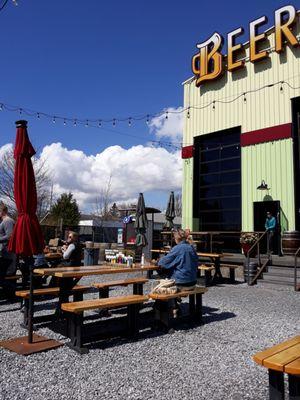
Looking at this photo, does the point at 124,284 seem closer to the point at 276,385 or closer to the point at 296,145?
the point at 276,385

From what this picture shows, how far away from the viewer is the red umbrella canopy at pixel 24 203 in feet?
16.9

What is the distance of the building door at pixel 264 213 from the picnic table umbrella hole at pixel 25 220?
11.3 meters

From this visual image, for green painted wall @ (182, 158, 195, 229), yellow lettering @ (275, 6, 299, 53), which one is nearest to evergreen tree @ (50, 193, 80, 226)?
green painted wall @ (182, 158, 195, 229)

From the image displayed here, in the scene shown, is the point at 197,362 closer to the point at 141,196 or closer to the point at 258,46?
the point at 141,196

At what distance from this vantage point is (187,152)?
1903 cm

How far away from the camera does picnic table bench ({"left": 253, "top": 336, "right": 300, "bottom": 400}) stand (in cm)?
277

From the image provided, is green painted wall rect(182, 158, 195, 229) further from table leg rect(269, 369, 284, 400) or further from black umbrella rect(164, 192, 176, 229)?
table leg rect(269, 369, 284, 400)

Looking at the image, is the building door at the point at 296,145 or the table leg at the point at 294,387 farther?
the building door at the point at 296,145

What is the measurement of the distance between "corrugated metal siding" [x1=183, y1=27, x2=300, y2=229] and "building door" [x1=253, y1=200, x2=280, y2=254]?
0.33m

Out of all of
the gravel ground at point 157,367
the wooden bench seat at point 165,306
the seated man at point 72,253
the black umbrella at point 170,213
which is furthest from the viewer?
the black umbrella at point 170,213

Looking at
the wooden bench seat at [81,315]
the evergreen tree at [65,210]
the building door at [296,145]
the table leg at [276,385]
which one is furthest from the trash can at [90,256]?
the evergreen tree at [65,210]

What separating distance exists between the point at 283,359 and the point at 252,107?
47.9 feet

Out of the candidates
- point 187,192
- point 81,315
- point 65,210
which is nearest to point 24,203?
point 81,315

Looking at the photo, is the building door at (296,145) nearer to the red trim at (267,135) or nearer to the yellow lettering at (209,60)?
the red trim at (267,135)
